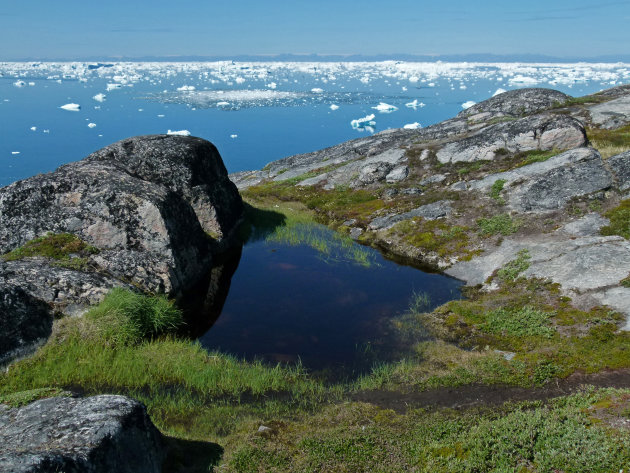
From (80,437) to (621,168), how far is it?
32.4 meters

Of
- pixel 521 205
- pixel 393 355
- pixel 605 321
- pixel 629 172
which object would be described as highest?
pixel 629 172

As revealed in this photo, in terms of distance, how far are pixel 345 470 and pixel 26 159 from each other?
94301 millimetres

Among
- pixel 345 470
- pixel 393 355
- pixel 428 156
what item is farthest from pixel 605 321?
pixel 428 156

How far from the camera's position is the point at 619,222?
24219mm

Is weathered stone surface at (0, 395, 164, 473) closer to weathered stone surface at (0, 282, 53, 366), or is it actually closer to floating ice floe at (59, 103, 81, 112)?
weathered stone surface at (0, 282, 53, 366)

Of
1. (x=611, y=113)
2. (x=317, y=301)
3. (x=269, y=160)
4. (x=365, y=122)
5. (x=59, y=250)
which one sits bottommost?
(x=317, y=301)

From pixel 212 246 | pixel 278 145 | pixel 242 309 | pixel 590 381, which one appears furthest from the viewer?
pixel 278 145

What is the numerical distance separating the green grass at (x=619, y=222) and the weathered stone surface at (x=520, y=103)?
28585 mm

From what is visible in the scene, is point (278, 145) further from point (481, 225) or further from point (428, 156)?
point (481, 225)

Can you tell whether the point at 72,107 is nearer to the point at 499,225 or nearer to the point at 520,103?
the point at 520,103

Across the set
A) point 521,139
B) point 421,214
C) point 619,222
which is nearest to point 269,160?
point 521,139

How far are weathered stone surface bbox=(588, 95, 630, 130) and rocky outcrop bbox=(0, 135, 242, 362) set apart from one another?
3930 centimetres

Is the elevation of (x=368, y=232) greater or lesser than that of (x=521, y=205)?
lesser

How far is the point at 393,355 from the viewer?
57.6 feet
